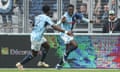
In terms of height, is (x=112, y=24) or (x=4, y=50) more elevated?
(x=112, y=24)

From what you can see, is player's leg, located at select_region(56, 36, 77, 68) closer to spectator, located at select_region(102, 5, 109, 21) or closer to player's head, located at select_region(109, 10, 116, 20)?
player's head, located at select_region(109, 10, 116, 20)

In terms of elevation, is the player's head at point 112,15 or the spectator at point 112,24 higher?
the player's head at point 112,15

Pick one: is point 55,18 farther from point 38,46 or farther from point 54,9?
point 38,46

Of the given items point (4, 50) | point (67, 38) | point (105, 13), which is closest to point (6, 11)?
point (4, 50)

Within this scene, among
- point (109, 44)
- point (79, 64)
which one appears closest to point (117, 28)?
point (109, 44)

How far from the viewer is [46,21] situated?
1461 cm

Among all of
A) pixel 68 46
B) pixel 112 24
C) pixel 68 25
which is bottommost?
pixel 68 46

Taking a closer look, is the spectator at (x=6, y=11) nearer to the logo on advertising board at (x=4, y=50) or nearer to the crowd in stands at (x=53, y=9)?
the crowd in stands at (x=53, y=9)

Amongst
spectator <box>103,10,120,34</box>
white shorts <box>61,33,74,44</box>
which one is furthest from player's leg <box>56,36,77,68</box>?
spectator <box>103,10,120,34</box>

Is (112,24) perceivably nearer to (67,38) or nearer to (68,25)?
(68,25)

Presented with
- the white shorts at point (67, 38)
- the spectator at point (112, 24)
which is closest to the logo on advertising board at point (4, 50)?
the white shorts at point (67, 38)

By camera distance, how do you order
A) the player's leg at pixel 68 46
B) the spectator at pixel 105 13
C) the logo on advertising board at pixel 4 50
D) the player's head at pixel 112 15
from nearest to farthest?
the player's leg at pixel 68 46 → the logo on advertising board at pixel 4 50 → the player's head at pixel 112 15 → the spectator at pixel 105 13

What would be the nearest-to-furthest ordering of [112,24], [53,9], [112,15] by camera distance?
[112,15]
[112,24]
[53,9]

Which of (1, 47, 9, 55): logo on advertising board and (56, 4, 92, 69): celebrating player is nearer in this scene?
(56, 4, 92, 69): celebrating player
